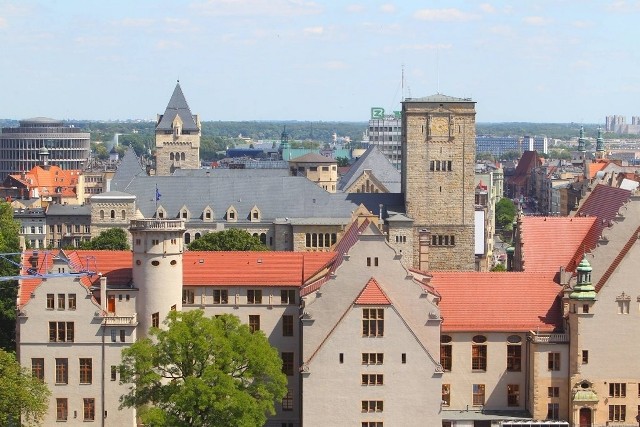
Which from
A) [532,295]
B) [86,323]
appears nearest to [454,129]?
[532,295]

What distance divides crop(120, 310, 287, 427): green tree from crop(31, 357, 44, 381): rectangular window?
8.12 meters

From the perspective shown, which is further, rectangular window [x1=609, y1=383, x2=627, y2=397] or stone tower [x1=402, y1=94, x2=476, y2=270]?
stone tower [x1=402, y1=94, x2=476, y2=270]

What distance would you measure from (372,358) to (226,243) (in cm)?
5333

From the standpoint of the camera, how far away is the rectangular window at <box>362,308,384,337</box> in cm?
10081

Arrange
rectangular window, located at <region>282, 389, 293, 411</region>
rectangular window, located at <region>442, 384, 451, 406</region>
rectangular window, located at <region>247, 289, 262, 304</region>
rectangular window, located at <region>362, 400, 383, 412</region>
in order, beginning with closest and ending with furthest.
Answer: rectangular window, located at <region>362, 400, 383, 412</region>, rectangular window, located at <region>442, 384, 451, 406</region>, rectangular window, located at <region>282, 389, 293, 411</region>, rectangular window, located at <region>247, 289, 262, 304</region>

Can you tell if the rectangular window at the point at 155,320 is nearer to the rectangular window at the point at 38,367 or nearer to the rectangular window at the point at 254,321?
the rectangular window at the point at 254,321

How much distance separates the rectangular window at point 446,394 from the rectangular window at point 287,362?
11.3m

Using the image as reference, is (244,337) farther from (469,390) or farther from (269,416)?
(469,390)

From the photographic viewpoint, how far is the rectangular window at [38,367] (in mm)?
103000

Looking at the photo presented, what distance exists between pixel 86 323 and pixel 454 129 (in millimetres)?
67675

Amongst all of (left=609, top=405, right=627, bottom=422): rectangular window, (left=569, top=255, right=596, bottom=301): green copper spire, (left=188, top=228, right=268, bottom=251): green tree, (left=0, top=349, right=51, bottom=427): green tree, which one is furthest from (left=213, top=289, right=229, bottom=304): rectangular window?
(left=188, top=228, right=268, bottom=251): green tree

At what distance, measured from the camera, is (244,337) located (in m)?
96.9

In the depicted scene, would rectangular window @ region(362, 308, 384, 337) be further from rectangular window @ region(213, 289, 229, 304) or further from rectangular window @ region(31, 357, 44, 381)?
rectangular window @ region(31, 357, 44, 381)


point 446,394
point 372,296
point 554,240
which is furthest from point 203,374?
point 554,240
